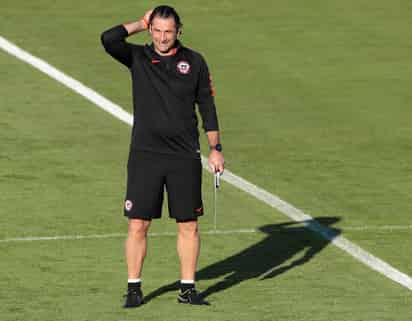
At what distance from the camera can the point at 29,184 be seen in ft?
57.9

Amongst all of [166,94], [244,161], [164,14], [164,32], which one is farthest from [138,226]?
[244,161]

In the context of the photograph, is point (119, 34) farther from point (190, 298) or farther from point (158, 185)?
point (190, 298)

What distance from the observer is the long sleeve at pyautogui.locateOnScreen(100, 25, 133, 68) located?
40.5 feet

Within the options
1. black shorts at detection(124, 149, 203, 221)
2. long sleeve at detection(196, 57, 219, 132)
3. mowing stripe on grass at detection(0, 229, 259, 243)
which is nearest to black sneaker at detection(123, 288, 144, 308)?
black shorts at detection(124, 149, 203, 221)

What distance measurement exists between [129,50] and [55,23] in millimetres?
15220

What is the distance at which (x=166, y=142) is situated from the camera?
41.2 feet

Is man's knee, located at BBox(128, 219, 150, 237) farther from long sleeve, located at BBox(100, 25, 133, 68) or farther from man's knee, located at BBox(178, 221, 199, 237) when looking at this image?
long sleeve, located at BBox(100, 25, 133, 68)

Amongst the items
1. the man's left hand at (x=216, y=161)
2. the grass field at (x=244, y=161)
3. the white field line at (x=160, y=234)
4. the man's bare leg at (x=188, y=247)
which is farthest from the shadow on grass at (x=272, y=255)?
the man's left hand at (x=216, y=161)

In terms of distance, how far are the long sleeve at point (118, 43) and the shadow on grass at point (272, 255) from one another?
74.6 inches

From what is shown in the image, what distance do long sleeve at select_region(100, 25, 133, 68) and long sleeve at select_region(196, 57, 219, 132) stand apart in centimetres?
55

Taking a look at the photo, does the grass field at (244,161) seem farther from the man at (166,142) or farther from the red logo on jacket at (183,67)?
the red logo on jacket at (183,67)

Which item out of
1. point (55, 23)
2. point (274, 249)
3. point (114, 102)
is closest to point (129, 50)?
point (274, 249)

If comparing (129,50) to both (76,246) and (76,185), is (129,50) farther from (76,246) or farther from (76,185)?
(76,185)

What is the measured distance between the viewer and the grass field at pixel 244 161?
1308cm
